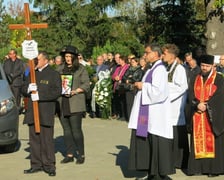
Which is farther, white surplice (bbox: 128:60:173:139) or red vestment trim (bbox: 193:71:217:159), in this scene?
red vestment trim (bbox: 193:71:217:159)

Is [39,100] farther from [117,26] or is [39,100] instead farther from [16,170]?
[117,26]

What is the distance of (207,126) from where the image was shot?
8906 millimetres

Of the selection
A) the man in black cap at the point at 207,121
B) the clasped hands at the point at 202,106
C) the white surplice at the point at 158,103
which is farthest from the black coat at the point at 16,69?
the white surplice at the point at 158,103

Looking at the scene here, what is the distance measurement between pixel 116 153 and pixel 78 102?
168 centimetres

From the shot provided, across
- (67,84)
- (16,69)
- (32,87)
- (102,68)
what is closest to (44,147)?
(32,87)

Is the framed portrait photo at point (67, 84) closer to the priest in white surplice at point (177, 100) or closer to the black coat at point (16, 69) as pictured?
the priest in white surplice at point (177, 100)

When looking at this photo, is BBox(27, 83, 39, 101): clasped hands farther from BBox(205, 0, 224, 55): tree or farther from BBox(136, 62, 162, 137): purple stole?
BBox(205, 0, 224, 55): tree

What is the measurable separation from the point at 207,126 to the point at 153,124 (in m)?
1.22

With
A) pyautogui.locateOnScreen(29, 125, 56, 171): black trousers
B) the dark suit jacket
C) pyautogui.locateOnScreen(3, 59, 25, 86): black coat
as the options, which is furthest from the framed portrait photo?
pyautogui.locateOnScreen(3, 59, 25, 86): black coat

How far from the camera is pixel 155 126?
26.4ft

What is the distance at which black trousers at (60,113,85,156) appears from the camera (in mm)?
9828

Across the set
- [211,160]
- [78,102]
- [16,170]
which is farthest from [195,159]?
[16,170]

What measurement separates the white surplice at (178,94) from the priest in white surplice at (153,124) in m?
1.00

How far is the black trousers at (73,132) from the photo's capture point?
9828 mm
